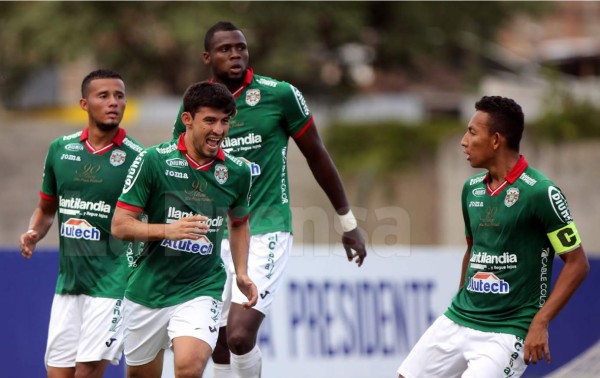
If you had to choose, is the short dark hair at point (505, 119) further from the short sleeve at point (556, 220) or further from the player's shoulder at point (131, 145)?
the player's shoulder at point (131, 145)

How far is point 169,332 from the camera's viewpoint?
6695mm

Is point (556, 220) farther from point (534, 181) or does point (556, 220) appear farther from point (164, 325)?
point (164, 325)

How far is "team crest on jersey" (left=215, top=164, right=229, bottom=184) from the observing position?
6.80 m

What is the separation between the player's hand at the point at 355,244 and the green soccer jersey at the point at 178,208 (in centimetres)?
139

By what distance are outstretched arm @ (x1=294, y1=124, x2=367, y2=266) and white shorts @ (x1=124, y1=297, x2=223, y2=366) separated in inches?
59.0

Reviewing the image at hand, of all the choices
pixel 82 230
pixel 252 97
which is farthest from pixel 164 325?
pixel 252 97

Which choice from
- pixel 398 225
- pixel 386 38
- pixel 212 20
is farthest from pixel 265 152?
pixel 386 38

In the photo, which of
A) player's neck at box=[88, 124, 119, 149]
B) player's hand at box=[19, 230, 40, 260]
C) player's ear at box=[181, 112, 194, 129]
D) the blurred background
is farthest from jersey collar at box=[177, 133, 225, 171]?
the blurred background

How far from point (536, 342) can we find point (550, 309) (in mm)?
221

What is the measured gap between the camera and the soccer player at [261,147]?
7.65 metres

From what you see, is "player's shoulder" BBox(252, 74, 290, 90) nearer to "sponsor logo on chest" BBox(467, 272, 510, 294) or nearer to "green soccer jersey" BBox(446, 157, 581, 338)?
"green soccer jersey" BBox(446, 157, 581, 338)

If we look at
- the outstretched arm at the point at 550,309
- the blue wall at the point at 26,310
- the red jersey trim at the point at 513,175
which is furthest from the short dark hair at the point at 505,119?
the blue wall at the point at 26,310

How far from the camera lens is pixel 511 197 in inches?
261

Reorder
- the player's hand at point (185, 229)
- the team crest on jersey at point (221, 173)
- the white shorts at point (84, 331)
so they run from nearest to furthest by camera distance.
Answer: the player's hand at point (185, 229), the team crest on jersey at point (221, 173), the white shorts at point (84, 331)
